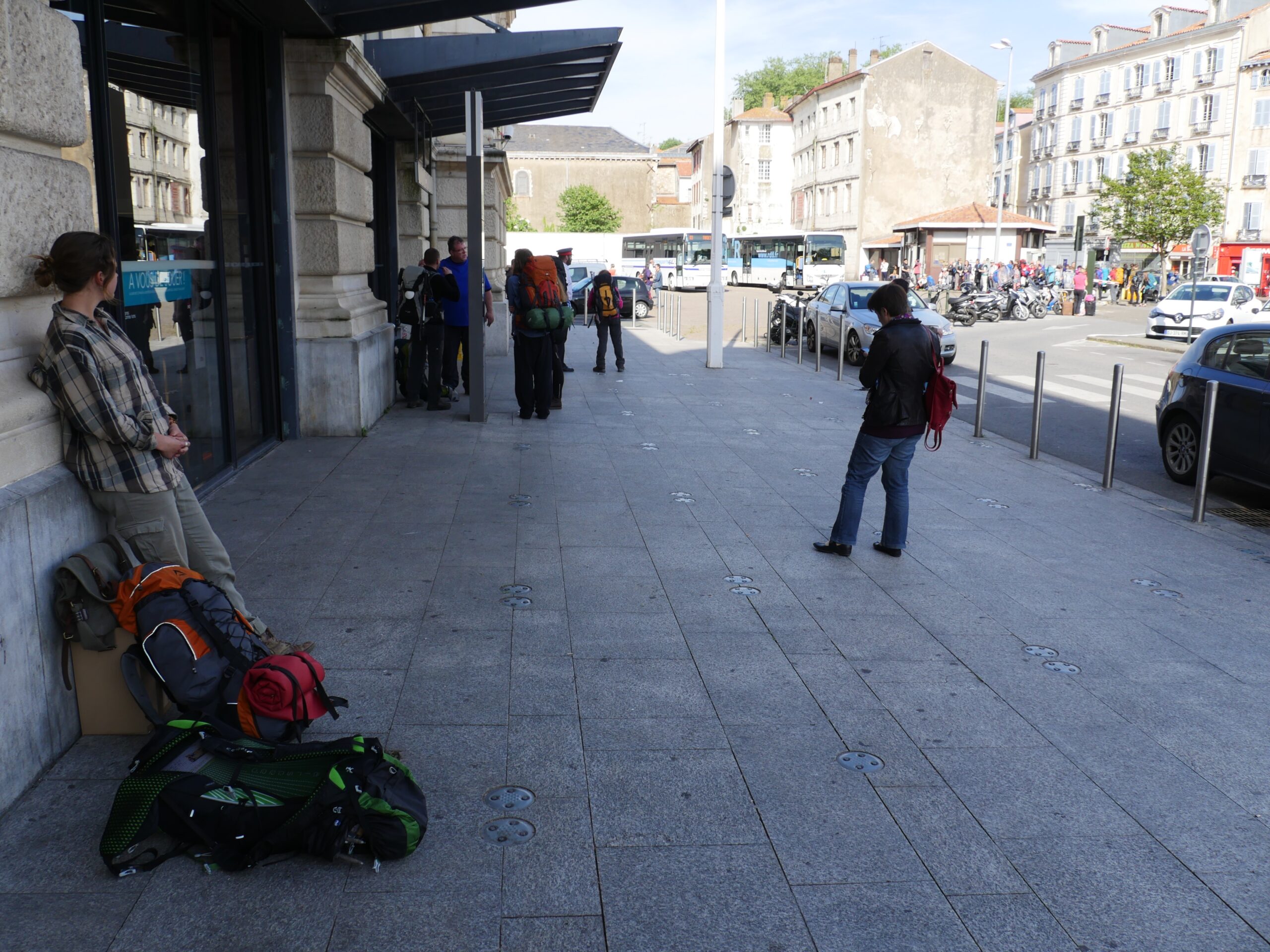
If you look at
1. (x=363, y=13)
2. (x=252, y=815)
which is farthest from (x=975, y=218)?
(x=252, y=815)

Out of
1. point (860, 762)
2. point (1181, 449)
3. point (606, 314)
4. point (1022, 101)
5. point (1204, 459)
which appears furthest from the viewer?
point (1022, 101)

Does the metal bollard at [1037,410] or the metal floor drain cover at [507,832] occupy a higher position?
the metal bollard at [1037,410]

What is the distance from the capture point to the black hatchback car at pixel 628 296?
116 feet

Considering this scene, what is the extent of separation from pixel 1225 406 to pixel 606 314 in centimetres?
955

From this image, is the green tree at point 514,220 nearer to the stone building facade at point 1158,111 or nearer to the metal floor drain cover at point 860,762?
the stone building facade at point 1158,111

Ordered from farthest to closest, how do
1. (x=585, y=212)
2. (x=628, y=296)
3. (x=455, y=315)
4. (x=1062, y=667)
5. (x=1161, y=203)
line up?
1. (x=585, y=212)
2. (x=1161, y=203)
3. (x=628, y=296)
4. (x=455, y=315)
5. (x=1062, y=667)

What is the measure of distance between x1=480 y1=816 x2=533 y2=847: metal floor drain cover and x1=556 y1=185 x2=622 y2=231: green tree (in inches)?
3198

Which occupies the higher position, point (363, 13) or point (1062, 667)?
point (363, 13)

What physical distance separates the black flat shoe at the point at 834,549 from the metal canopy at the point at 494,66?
6.56 meters

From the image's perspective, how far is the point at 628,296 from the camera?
3581cm

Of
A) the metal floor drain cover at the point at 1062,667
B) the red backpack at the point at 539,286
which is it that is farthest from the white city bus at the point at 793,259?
the metal floor drain cover at the point at 1062,667

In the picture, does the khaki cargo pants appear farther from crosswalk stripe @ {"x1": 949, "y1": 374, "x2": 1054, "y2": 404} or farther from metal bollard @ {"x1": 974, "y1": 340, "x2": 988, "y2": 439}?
crosswalk stripe @ {"x1": 949, "y1": 374, "x2": 1054, "y2": 404}

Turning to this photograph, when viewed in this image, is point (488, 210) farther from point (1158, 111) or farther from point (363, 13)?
point (1158, 111)

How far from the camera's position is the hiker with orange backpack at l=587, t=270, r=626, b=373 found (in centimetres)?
1669
